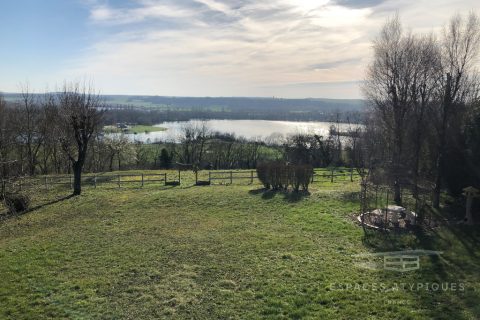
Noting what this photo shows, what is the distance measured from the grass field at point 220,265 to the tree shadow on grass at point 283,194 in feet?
1.48

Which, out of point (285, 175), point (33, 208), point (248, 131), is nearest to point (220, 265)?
point (285, 175)

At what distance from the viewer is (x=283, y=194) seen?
840 inches

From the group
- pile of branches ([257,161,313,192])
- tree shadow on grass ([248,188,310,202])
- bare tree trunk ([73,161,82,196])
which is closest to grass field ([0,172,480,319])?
tree shadow on grass ([248,188,310,202])

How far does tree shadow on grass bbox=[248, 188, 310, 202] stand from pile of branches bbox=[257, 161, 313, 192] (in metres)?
0.53

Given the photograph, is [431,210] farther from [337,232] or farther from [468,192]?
[337,232]

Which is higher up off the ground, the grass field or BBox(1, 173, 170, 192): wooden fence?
BBox(1, 173, 170, 192): wooden fence

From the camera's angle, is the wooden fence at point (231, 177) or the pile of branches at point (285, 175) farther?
the wooden fence at point (231, 177)

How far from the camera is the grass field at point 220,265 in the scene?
29.1ft

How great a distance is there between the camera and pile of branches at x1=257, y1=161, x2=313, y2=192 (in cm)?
2180

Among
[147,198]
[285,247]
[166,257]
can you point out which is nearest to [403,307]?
[285,247]

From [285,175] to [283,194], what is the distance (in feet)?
4.66

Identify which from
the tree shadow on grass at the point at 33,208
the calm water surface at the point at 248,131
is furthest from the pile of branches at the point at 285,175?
the calm water surface at the point at 248,131

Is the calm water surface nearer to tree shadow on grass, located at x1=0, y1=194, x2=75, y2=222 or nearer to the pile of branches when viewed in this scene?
the pile of branches

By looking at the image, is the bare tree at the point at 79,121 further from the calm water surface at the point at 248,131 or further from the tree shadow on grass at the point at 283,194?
the calm water surface at the point at 248,131
